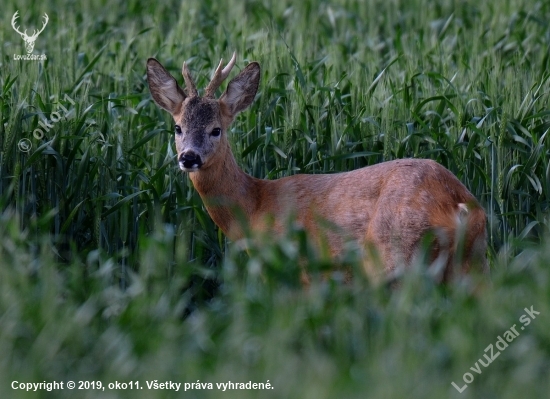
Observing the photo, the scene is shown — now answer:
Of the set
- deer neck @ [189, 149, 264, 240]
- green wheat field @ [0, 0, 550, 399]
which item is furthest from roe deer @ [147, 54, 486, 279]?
green wheat field @ [0, 0, 550, 399]

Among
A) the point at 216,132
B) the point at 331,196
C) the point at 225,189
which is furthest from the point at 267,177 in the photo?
the point at 331,196

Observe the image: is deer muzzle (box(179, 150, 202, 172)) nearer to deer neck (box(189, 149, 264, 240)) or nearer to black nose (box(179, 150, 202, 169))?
black nose (box(179, 150, 202, 169))

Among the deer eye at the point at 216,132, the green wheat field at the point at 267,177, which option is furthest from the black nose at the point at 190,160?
the green wheat field at the point at 267,177

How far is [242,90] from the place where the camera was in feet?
23.2

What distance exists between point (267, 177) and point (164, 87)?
3.37ft

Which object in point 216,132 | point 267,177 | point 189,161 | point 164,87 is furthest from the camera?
point 267,177

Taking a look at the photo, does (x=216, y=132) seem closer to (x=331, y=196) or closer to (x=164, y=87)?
(x=164, y=87)

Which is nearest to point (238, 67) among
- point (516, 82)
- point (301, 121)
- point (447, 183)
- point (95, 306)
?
point (301, 121)

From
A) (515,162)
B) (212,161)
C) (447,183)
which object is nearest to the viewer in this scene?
(447,183)

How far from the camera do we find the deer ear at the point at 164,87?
698 cm

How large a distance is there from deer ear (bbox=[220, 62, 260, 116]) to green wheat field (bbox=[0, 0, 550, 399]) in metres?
0.27

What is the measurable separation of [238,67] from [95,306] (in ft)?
13.0

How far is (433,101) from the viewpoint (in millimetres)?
8055

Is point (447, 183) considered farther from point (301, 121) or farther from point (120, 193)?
point (120, 193)
